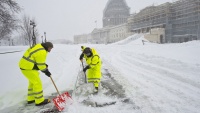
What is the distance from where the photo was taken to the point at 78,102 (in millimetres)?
5238

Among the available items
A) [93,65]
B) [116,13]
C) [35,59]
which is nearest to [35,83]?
[35,59]

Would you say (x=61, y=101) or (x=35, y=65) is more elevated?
(x=35, y=65)

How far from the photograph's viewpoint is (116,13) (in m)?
107

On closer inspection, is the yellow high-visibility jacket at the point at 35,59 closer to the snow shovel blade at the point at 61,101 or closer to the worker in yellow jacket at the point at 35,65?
the worker in yellow jacket at the point at 35,65

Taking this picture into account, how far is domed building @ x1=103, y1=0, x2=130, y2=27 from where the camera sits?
106m

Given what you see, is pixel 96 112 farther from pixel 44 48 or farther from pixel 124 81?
pixel 124 81

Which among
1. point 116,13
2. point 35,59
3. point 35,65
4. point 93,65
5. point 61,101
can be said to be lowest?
point 61,101

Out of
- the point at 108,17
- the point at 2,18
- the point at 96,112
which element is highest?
the point at 108,17

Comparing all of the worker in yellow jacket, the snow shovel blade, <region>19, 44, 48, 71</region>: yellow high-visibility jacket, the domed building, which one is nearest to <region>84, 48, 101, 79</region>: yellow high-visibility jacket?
the snow shovel blade

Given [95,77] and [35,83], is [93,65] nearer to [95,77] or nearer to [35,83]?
[95,77]

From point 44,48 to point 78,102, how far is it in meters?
1.89

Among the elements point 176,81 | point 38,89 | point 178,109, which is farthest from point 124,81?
point 38,89

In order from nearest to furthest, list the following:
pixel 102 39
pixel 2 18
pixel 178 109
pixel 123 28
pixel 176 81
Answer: pixel 178 109 → pixel 176 81 → pixel 2 18 → pixel 123 28 → pixel 102 39

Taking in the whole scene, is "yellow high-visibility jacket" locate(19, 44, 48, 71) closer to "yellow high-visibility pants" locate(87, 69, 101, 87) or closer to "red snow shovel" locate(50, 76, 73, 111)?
Answer: "red snow shovel" locate(50, 76, 73, 111)
